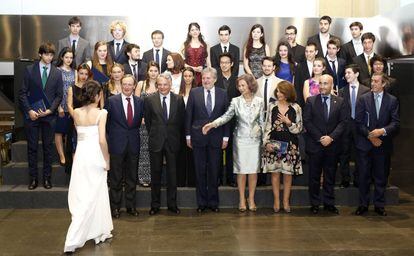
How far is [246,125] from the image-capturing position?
695 cm

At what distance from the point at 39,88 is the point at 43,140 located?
631 millimetres

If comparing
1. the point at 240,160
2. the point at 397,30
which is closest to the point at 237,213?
the point at 240,160

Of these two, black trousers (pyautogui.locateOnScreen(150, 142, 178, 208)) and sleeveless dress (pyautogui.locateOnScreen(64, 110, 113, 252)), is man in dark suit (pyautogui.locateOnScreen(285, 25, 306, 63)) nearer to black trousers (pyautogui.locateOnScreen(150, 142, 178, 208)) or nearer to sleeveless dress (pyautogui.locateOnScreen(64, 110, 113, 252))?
black trousers (pyautogui.locateOnScreen(150, 142, 178, 208))

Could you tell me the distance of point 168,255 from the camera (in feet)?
17.2

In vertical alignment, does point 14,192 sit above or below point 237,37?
below

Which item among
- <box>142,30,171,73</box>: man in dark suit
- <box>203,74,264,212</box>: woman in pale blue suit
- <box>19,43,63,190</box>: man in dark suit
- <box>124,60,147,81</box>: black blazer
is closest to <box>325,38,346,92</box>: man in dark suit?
<box>203,74,264,212</box>: woman in pale blue suit

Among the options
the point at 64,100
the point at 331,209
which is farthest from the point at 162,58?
the point at 331,209

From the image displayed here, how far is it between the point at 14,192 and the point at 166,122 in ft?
6.73

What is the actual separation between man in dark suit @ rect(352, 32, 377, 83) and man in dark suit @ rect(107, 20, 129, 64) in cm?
309

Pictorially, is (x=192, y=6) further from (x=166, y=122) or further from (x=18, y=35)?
(x=166, y=122)

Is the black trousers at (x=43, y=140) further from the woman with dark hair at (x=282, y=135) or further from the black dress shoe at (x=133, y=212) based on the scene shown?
the woman with dark hair at (x=282, y=135)

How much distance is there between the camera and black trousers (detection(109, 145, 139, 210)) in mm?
6684

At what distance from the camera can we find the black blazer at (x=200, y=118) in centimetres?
695

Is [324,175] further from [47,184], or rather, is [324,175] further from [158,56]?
[47,184]
